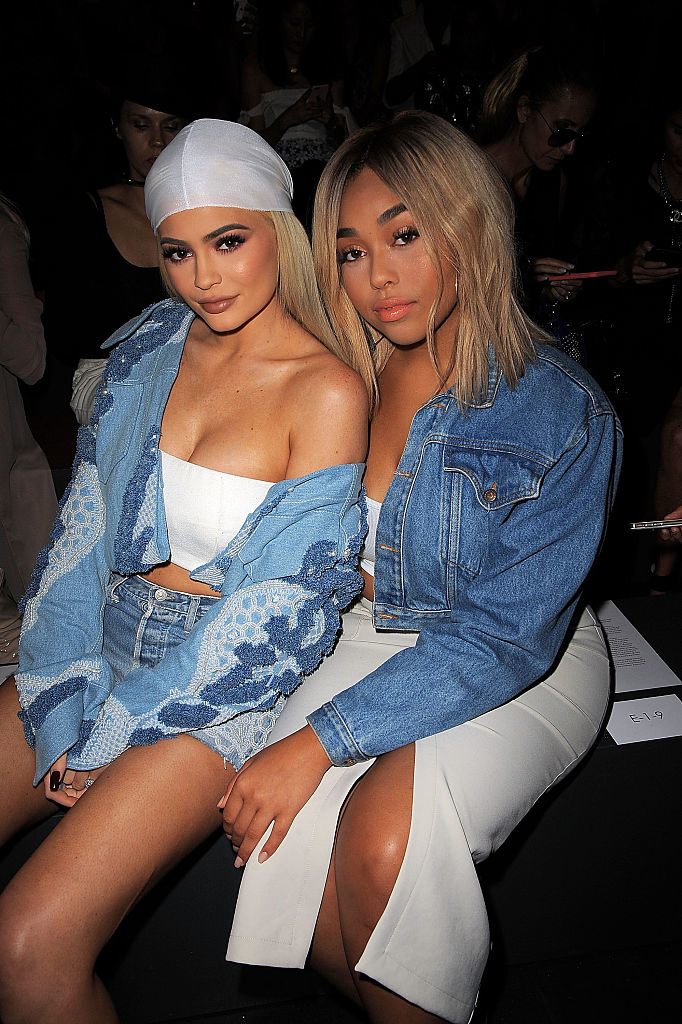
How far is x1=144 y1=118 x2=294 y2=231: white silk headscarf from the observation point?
143cm

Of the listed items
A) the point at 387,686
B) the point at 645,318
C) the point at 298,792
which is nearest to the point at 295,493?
the point at 387,686

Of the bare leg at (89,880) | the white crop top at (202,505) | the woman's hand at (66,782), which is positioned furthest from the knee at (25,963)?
the white crop top at (202,505)

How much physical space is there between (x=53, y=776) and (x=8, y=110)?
342 cm

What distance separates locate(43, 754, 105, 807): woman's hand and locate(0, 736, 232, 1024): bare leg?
0.32ft

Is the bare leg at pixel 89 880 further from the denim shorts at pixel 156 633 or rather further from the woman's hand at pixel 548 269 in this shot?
the woman's hand at pixel 548 269

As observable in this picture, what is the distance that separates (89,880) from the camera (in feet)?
4.15

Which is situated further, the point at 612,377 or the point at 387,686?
the point at 612,377

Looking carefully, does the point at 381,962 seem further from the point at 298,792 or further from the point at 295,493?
the point at 295,493

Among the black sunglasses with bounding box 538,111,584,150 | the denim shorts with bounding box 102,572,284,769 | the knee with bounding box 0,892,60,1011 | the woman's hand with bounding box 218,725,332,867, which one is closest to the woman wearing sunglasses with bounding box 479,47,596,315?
the black sunglasses with bounding box 538,111,584,150

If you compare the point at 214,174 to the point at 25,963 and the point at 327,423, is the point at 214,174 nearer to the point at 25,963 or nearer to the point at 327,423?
the point at 327,423

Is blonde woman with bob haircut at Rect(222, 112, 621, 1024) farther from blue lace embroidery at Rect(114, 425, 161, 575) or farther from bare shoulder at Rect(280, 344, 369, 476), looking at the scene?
blue lace embroidery at Rect(114, 425, 161, 575)

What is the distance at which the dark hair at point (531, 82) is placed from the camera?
2.62 metres

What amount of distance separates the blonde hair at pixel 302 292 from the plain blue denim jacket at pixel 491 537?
0.66ft

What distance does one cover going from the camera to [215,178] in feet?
4.72
